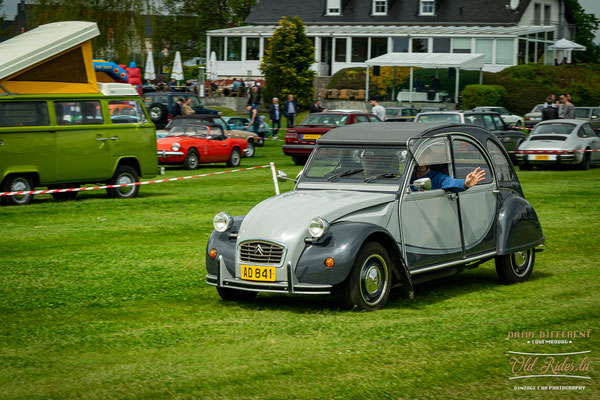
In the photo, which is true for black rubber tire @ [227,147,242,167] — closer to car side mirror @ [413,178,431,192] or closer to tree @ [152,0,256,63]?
car side mirror @ [413,178,431,192]

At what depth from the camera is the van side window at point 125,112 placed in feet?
63.9

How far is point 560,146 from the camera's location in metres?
27.2

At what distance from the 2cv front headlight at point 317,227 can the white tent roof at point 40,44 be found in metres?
11.5

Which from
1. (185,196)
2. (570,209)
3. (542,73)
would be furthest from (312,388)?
(542,73)

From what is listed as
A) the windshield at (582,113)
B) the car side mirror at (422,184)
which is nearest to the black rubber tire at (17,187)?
the car side mirror at (422,184)

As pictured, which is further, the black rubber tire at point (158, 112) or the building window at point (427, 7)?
the building window at point (427, 7)

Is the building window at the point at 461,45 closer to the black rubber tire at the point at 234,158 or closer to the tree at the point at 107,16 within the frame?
the tree at the point at 107,16

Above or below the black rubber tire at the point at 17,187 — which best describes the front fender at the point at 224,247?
above

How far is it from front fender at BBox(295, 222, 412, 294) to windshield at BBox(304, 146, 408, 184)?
906mm

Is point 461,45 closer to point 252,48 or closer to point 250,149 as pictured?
point 252,48

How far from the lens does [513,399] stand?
19.4 feet

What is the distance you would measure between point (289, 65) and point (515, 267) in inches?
1445

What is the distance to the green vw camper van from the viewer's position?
58.7 ft

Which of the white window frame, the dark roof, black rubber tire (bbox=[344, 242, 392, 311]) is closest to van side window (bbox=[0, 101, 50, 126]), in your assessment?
black rubber tire (bbox=[344, 242, 392, 311])
